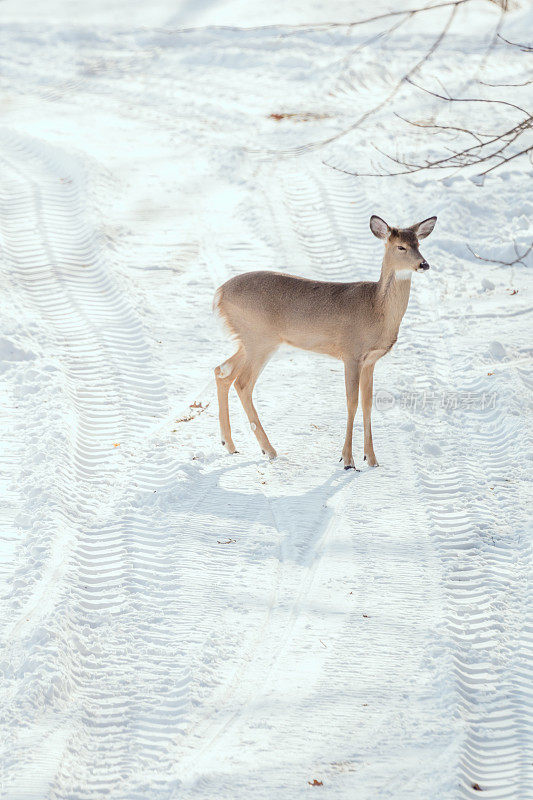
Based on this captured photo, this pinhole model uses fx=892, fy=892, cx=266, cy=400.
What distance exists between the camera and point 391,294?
26.1 feet

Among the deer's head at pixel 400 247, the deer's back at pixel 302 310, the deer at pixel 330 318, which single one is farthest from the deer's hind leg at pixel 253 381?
the deer's head at pixel 400 247

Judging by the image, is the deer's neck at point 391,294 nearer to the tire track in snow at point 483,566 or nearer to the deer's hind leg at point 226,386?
the tire track in snow at point 483,566

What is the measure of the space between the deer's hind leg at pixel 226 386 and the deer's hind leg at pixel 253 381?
10 centimetres

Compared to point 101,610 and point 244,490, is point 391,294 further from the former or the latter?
point 101,610

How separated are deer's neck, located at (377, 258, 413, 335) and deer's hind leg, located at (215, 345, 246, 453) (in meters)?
1.41

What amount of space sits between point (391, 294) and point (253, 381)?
5.01 ft

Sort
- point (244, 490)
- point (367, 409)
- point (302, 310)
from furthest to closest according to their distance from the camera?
point (367, 409) < point (302, 310) < point (244, 490)

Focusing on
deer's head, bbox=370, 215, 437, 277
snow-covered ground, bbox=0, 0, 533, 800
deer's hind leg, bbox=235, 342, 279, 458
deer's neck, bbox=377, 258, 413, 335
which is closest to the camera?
snow-covered ground, bbox=0, 0, 533, 800

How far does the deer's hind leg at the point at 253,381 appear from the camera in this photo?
8305 millimetres

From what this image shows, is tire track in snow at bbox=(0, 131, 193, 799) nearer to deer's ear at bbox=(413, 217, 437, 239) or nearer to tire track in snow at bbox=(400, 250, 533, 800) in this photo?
tire track in snow at bbox=(400, 250, 533, 800)

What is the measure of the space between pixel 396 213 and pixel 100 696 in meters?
9.56

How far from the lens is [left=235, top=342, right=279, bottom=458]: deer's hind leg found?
327 inches

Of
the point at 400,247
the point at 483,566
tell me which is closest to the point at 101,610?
the point at 483,566

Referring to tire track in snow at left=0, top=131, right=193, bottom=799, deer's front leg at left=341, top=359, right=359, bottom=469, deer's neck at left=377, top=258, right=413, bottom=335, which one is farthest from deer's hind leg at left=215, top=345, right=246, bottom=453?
deer's neck at left=377, top=258, right=413, bottom=335
